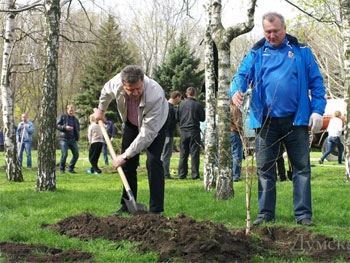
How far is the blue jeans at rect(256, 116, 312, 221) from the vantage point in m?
6.09

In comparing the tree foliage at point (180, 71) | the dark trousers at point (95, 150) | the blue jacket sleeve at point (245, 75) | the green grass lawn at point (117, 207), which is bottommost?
the green grass lawn at point (117, 207)

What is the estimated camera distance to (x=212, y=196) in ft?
28.7

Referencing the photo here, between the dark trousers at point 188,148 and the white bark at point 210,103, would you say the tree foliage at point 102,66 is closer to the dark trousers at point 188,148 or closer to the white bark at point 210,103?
the dark trousers at point 188,148

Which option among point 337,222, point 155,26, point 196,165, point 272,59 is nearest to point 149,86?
point 272,59

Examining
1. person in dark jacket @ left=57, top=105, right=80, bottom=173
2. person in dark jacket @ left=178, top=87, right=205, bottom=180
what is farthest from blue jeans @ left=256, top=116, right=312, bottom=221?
person in dark jacket @ left=57, top=105, right=80, bottom=173

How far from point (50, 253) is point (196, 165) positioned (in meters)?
8.80

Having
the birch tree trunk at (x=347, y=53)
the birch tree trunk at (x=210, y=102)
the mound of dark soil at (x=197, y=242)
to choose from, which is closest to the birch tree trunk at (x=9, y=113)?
the birch tree trunk at (x=210, y=102)

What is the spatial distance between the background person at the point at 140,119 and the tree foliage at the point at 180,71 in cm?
2811

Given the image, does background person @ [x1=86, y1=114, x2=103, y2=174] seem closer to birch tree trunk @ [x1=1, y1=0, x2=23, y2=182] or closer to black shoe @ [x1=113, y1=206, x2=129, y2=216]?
birch tree trunk @ [x1=1, y1=0, x2=23, y2=182]

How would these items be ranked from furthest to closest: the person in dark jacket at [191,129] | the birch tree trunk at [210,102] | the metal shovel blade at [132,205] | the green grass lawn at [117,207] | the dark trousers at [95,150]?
the dark trousers at [95,150] → the person in dark jacket at [191,129] → the birch tree trunk at [210,102] → the metal shovel blade at [132,205] → the green grass lawn at [117,207]

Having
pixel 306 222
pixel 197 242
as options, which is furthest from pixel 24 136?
pixel 197 242

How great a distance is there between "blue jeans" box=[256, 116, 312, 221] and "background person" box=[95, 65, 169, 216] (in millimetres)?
1210

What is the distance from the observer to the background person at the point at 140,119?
6.25 meters

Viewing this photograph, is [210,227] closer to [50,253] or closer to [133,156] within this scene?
[50,253]
